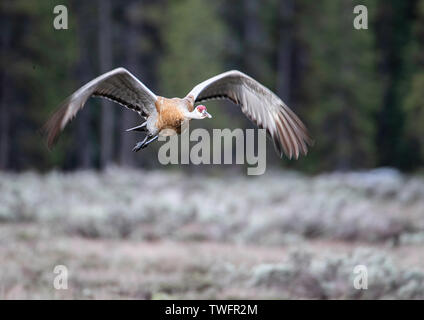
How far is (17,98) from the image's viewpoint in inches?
1303

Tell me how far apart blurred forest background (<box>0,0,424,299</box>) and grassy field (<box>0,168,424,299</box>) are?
0.15 ft

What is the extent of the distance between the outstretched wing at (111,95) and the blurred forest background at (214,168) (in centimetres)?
317

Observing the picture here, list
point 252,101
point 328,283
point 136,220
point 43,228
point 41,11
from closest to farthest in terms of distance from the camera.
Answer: point 252,101, point 328,283, point 43,228, point 136,220, point 41,11

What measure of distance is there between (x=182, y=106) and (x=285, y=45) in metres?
33.6

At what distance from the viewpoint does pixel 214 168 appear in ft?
115

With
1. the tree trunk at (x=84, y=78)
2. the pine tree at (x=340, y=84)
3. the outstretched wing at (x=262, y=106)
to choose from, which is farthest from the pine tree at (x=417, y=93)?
the outstretched wing at (x=262, y=106)

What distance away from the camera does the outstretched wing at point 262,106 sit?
276 inches

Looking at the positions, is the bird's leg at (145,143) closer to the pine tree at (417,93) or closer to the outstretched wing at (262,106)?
the outstretched wing at (262,106)

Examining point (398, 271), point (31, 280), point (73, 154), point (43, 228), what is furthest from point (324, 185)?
point (73, 154)

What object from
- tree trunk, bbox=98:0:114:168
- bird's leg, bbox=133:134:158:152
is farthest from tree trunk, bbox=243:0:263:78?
bird's leg, bbox=133:134:158:152

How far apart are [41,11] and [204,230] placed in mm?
19289

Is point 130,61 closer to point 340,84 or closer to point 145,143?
point 340,84

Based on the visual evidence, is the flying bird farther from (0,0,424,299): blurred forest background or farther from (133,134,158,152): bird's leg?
(0,0,424,299): blurred forest background

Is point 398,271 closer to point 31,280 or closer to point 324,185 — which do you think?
point 31,280
